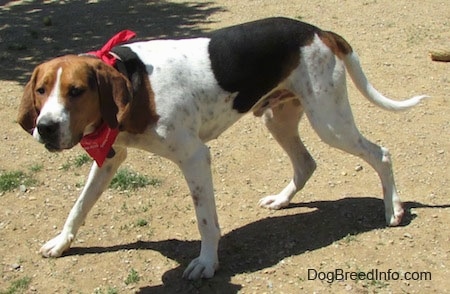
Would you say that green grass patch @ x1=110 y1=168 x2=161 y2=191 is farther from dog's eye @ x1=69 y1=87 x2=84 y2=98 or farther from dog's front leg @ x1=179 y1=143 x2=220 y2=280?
dog's eye @ x1=69 y1=87 x2=84 y2=98

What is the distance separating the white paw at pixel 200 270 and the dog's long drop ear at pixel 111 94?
1121 millimetres

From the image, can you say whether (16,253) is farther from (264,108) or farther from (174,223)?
(264,108)

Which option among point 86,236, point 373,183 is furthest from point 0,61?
point 373,183

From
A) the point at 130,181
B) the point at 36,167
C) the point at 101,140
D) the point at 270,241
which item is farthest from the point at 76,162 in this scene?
the point at 101,140

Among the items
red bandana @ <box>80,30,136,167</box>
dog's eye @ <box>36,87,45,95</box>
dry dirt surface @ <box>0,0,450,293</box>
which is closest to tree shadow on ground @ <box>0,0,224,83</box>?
dry dirt surface @ <box>0,0,450,293</box>

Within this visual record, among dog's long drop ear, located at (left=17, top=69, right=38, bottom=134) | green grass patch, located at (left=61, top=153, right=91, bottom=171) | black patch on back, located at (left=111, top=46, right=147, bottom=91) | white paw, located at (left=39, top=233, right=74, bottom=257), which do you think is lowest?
green grass patch, located at (left=61, top=153, right=91, bottom=171)

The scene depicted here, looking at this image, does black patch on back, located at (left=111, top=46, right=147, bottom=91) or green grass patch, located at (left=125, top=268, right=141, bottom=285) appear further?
green grass patch, located at (left=125, top=268, right=141, bottom=285)

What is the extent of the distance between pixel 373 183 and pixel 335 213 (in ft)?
2.04

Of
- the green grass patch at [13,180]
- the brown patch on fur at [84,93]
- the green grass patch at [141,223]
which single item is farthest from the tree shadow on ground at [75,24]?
the brown patch on fur at [84,93]

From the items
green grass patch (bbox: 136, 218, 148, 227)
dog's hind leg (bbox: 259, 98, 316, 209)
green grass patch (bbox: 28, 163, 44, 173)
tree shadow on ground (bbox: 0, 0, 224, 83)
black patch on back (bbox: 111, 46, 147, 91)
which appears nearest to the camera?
black patch on back (bbox: 111, 46, 147, 91)

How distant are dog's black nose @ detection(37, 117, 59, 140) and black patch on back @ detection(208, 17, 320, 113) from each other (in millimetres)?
1257

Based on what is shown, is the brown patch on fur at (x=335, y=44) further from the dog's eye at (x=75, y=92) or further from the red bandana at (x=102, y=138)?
the dog's eye at (x=75, y=92)

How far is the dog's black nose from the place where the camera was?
362 centimetres

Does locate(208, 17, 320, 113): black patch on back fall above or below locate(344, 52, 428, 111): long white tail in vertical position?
above
